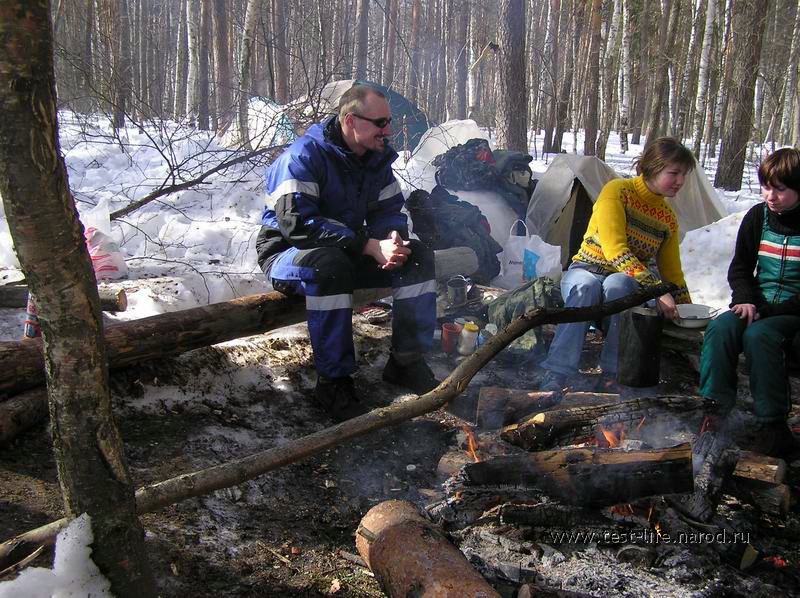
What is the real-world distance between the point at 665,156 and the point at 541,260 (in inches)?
76.3

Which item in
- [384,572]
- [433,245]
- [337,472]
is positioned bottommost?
[337,472]

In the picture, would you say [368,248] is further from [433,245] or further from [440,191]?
[440,191]

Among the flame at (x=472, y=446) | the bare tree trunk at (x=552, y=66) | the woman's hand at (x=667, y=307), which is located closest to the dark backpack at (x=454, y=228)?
the woman's hand at (x=667, y=307)

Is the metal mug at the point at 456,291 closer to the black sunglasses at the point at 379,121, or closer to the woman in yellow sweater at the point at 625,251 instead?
the woman in yellow sweater at the point at 625,251

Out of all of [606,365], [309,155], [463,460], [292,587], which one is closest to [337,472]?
[463,460]

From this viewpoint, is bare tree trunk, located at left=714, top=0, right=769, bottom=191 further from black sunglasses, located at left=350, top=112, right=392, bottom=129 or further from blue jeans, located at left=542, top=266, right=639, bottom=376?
black sunglasses, located at left=350, top=112, right=392, bottom=129

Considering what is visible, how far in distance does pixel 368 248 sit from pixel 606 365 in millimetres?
1907

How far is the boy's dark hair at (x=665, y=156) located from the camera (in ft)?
12.7

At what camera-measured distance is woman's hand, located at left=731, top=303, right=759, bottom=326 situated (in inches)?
139

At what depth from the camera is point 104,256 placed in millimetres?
4934


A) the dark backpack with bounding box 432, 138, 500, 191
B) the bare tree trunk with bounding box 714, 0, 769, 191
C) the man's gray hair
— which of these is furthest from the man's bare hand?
the bare tree trunk with bounding box 714, 0, 769, 191

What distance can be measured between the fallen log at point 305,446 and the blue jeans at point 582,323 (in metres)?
0.30

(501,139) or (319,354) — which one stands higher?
(501,139)

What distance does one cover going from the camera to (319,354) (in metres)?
3.58
